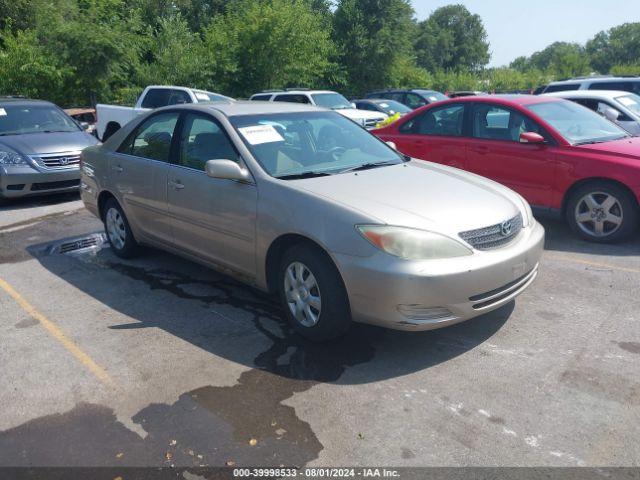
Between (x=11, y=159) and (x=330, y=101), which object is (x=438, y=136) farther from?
(x=330, y=101)

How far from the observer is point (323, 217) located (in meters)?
4.06

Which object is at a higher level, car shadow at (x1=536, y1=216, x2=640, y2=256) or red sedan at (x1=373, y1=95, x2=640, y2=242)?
red sedan at (x1=373, y1=95, x2=640, y2=242)

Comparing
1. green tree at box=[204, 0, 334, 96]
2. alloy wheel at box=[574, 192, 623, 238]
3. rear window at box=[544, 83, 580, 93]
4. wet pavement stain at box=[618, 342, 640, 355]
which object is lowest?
wet pavement stain at box=[618, 342, 640, 355]

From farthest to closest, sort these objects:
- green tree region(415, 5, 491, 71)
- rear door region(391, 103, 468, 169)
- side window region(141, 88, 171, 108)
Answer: green tree region(415, 5, 491, 71)
side window region(141, 88, 171, 108)
rear door region(391, 103, 468, 169)

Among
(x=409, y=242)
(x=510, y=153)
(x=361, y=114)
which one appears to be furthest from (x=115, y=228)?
(x=361, y=114)

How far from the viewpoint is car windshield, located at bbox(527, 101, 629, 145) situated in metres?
6.99

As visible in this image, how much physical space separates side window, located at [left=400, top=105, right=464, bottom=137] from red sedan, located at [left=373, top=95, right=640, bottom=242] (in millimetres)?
13

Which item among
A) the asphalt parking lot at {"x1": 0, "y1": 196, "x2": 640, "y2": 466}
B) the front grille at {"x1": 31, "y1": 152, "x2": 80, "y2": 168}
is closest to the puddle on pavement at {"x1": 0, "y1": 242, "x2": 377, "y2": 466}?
the asphalt parking lot at {"x1": 0, "y1": 196, "x2": 640, "y2": 466}

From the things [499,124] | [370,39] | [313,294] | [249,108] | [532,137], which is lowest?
[313,294]

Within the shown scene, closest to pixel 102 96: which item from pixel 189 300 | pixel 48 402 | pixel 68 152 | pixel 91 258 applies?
pixel 68 152

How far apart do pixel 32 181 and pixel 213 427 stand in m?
7.00

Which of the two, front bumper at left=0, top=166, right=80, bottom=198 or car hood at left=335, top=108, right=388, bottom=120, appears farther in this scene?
car hood at left=335, top=108, right=388, bottom=120

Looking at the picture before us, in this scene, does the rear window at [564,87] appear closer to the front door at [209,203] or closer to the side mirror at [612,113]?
the side mirror at [612,113]

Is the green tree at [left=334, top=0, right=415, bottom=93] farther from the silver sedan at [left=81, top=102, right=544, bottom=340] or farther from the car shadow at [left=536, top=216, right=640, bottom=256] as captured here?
the silver sedan at [left=81, top=102, right=544, bottom=340]
